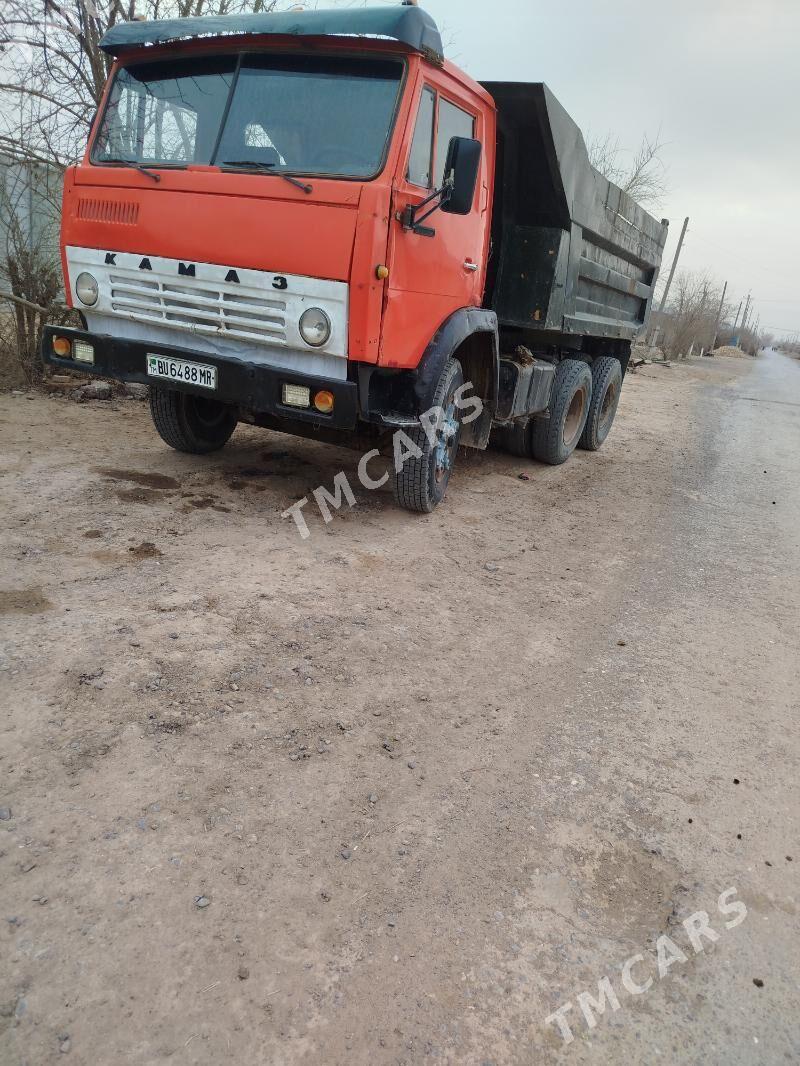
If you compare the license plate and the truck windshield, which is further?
the license plate

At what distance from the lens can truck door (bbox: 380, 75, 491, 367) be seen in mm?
3891

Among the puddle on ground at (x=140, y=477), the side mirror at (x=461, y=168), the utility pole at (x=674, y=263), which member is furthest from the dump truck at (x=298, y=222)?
the utility pole at (x=674, y=263)

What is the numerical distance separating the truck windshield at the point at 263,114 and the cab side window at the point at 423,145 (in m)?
0.19

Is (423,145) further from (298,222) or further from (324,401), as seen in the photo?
(324,401)

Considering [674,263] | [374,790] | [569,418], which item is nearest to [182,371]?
[374,790]

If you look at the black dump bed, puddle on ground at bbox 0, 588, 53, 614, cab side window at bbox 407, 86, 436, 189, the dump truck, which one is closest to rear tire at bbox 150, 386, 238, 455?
the dump truck

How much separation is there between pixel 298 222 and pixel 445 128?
1248mm

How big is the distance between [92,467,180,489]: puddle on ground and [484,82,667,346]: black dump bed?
2844 millimetres

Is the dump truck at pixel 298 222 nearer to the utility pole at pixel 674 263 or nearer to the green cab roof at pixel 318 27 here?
the green cab roof at pixel 318 27

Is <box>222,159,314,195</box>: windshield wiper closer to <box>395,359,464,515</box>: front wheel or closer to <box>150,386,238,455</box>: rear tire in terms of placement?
Answer: <box>395,359,464,515</box>: front wheel

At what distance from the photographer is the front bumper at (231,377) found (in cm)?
387

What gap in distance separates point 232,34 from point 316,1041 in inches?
181

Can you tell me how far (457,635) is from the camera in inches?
140

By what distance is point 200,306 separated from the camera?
410cm
